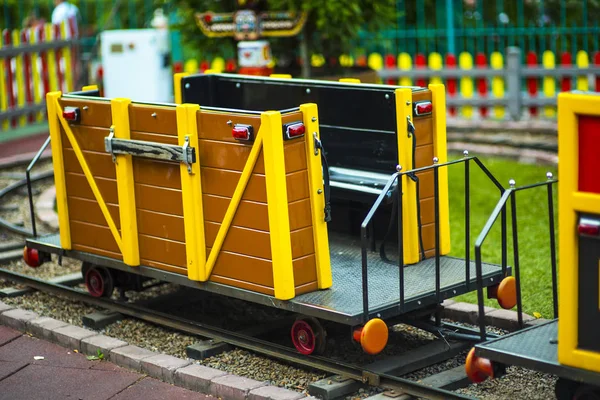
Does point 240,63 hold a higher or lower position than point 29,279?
higher

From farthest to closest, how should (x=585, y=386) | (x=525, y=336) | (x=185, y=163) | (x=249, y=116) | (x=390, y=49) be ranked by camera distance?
(x=390, y=49), (x=185, y=163), (x=249, y=116), (x=525, y=336), (x=585, y=386)

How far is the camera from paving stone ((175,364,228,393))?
6094 mm

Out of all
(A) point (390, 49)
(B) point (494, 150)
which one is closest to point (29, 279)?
(B) point (494, 150)

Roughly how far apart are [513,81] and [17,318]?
33.2ft

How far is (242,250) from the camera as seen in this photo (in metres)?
6.36

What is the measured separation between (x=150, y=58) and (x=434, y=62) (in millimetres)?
4856

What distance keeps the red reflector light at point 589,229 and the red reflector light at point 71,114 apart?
412cm

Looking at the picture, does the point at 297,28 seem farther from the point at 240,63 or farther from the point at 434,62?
the point at 434,62

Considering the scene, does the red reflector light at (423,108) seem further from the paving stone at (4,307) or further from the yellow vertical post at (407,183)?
the paving stone at (4,307)

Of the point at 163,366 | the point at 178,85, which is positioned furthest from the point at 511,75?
the point at 163,366

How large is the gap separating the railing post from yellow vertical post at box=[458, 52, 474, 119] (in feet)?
2.10

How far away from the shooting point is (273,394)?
5.78 m

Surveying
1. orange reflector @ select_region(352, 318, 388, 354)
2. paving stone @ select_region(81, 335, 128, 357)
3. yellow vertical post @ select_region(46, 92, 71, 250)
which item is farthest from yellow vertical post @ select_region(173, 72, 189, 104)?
orange reflector @ select_region(352, 318, 388, 354)

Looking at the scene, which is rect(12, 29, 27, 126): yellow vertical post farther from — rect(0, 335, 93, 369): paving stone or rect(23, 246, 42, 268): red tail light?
rect(0, 335, 93, 369): paving stone
